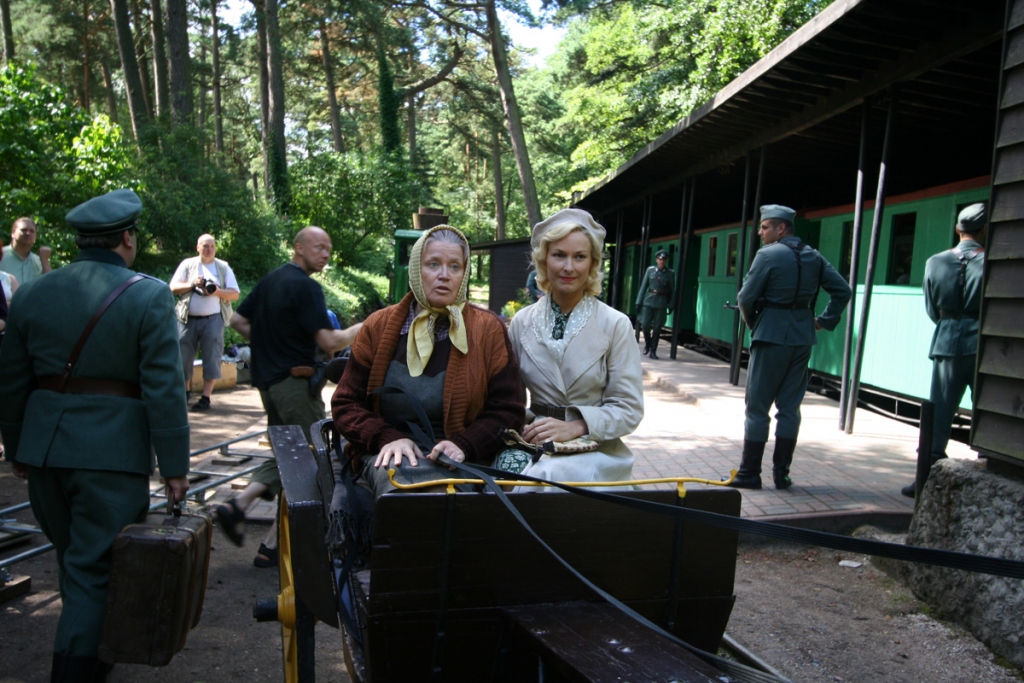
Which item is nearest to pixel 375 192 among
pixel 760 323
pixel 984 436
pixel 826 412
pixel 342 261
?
pixel 342 261

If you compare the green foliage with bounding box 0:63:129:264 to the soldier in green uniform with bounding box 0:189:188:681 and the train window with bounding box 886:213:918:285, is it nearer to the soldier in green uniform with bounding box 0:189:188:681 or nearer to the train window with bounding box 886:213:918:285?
the soldier in green uniform with bounding box 0:189:188:681

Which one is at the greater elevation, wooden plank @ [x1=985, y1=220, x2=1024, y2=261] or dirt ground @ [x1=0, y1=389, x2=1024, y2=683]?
wooden plank @ [x1=985, y1=220, x2=1024, y2=261]

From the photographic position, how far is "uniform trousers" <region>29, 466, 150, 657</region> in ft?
9.47

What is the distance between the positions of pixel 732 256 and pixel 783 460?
409 inches

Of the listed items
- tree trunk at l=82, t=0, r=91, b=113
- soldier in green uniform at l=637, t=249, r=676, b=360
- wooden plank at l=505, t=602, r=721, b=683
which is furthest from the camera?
tree trunk at l=82, t=0, r=91, b=113

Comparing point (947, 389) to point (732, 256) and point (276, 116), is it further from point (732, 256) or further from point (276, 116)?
point (276, 116)

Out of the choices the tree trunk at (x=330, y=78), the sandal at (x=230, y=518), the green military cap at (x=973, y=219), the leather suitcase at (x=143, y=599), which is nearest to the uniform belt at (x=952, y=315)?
the green military cap at (x=973, y=219)

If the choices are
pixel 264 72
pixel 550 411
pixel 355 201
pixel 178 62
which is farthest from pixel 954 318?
pixel 264 72

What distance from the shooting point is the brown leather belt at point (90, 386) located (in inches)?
119

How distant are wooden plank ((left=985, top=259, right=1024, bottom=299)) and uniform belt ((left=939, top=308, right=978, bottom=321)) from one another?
1.79m

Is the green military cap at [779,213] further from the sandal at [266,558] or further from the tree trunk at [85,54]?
the tree trunk at [85,54]

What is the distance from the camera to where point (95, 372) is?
3043 mm

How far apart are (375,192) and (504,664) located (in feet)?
99.4

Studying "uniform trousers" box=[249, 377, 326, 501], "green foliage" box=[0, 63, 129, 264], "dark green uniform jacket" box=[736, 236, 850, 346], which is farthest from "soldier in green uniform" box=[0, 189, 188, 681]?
"green foliage" box=[0, 63, 129, 264]
